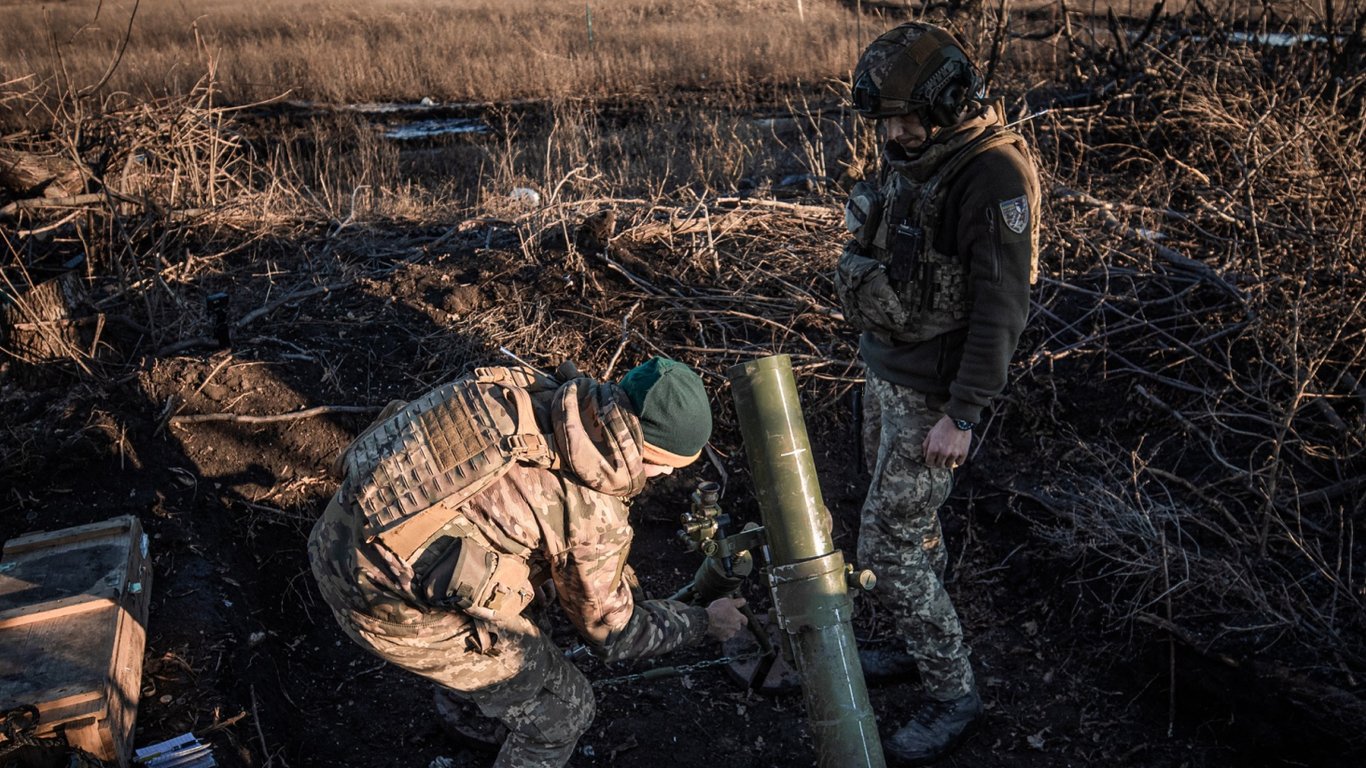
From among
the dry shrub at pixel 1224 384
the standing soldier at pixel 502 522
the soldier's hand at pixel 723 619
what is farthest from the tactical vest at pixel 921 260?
the dry shrub at pixel 1224 384

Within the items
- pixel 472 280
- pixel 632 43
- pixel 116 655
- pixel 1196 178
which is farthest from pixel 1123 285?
pixel 632 43

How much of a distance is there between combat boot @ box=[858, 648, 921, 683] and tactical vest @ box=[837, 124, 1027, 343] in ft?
4.87

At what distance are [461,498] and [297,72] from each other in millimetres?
13978

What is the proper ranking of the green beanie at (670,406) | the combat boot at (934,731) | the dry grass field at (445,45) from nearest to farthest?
the green beanie at (670,406)
the combat boot at (934,731)
the dry grass field at (445,45)

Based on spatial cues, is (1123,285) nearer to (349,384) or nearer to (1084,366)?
(1084,366)

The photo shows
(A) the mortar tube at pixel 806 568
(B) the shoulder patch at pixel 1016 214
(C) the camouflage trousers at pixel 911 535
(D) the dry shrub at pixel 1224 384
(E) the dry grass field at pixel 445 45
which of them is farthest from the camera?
(E) the dry grass field at pixel 445 45

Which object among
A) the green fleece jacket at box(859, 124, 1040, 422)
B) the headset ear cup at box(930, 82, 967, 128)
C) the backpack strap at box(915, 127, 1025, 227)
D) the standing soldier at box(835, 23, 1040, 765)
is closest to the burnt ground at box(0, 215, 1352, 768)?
the standing soldier at box(835, 23, 1040, 765)

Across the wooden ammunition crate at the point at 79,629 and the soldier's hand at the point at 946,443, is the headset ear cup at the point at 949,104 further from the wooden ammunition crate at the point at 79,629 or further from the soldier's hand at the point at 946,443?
the wooden ammunition crate at the point at 79,629

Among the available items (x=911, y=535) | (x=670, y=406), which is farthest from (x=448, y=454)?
(x=911, y=535)

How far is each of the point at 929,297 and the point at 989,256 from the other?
11.0 inches

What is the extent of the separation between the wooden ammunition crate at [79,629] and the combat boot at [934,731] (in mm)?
2736

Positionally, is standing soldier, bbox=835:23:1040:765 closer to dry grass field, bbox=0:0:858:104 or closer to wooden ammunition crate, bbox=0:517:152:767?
wooden ammunition crate, bbox=0:517:152:767

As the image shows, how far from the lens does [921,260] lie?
3.32 meters

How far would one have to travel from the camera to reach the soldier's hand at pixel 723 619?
356 centimetres
